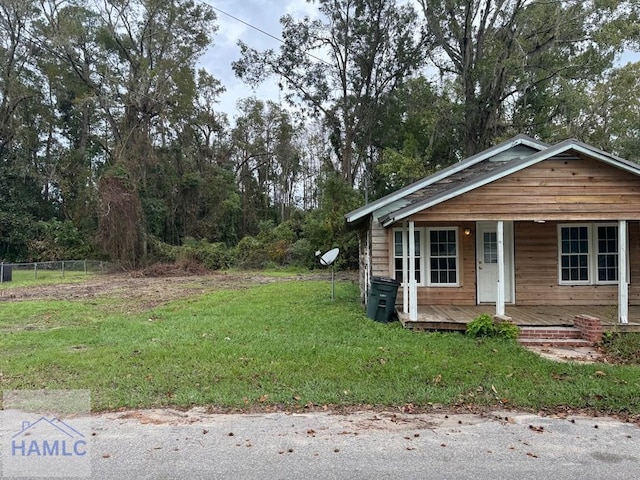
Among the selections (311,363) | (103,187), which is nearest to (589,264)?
(311,363)

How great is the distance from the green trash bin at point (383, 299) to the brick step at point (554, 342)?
2.51 meters

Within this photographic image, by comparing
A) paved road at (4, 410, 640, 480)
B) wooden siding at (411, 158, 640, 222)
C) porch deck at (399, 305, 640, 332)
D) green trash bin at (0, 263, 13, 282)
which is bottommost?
paved road at (4, 410, 640, 480)

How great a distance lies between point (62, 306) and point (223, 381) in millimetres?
8783

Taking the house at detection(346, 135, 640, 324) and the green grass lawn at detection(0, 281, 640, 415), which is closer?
the green grass lawn at detection(0, 281, 640, 415)

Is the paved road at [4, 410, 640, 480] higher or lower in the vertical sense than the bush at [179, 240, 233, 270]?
lower

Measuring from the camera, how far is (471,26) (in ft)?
67.5

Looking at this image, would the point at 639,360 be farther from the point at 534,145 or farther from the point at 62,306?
the point at 62,306

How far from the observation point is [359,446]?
365cm

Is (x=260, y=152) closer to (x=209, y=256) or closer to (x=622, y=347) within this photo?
(x=209, y=256)

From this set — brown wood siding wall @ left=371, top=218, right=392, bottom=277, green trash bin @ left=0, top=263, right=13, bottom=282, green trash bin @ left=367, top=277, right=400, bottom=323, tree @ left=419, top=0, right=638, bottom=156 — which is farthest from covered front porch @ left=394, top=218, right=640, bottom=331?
green trash bin @ left=0, top=263, right=13, bottom=282

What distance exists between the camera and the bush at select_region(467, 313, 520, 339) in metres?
7.39

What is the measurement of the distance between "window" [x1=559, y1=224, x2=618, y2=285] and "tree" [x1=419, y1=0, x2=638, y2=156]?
9473 millimetres

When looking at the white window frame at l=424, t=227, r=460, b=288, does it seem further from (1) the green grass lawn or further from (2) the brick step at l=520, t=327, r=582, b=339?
(2) the brick step at l=520, t=327, r=582, b=339

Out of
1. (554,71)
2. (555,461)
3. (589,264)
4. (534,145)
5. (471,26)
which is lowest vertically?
(555,461)
